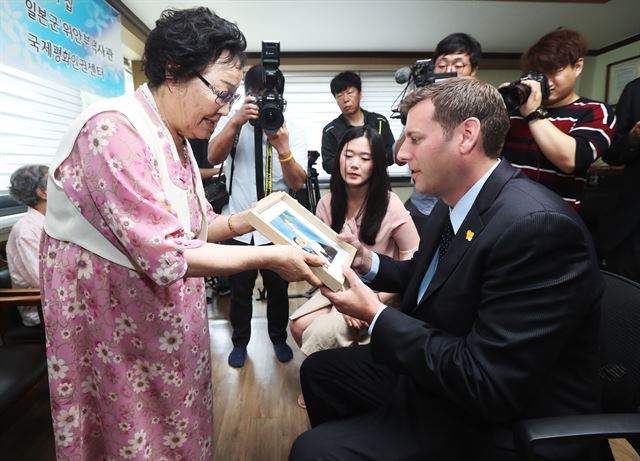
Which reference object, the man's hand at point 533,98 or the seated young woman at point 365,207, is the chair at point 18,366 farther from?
the man's hand at point 533,98

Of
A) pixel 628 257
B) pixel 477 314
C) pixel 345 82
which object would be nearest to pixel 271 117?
pixel 477 314

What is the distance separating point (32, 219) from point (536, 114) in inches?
95.5

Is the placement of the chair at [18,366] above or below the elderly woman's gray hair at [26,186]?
below

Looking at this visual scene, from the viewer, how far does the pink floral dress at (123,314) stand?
768mm

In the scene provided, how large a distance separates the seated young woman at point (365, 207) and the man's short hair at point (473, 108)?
81cm

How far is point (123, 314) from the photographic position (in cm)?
90

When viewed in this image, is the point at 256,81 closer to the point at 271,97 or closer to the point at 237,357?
the point at 271,97

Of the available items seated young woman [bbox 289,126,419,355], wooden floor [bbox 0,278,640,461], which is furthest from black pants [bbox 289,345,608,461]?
wooden floor [bbox 0,278,640,461]

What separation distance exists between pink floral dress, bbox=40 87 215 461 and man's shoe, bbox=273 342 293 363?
3.98 ft

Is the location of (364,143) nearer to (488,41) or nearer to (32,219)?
(32,219)

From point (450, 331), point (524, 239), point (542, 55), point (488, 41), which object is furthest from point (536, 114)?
point (488, 41)

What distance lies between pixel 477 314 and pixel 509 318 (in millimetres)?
107

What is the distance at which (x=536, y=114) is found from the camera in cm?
145

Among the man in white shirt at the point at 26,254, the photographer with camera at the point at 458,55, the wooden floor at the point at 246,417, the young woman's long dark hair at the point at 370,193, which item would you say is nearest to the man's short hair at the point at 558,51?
the photographer with camera at the point at 458,55
